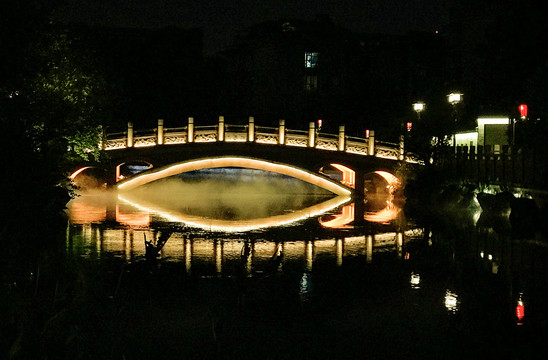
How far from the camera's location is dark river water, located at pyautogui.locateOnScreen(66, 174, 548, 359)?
9.01 meters

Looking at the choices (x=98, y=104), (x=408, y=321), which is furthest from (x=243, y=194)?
(x=408, y=321)

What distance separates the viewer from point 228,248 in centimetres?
1812

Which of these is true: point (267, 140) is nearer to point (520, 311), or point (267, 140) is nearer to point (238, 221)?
point (238, 221)

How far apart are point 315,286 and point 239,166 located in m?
25.6

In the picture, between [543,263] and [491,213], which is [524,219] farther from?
[543,263]

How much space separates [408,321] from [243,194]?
3153 cm

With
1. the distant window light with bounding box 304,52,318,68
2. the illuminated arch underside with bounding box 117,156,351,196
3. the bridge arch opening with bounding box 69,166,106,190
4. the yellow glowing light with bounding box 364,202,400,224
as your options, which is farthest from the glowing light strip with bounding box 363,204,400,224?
the distant window light with bounding box 304,52,318,68

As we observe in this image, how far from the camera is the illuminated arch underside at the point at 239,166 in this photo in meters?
37.6

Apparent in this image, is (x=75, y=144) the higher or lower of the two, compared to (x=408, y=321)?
higher

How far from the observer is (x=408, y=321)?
33.9 ft

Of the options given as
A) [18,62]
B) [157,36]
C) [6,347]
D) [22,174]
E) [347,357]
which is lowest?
[347,357]

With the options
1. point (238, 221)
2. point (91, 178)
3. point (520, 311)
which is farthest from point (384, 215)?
point (91, 178)

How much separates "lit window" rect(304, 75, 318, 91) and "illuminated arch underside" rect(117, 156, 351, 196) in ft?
70.6

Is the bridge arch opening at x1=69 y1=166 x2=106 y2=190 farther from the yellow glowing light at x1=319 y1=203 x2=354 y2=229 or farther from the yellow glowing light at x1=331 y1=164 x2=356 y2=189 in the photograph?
the yellow glowing light at x1=319 y1=203 x2=354 y2=229
